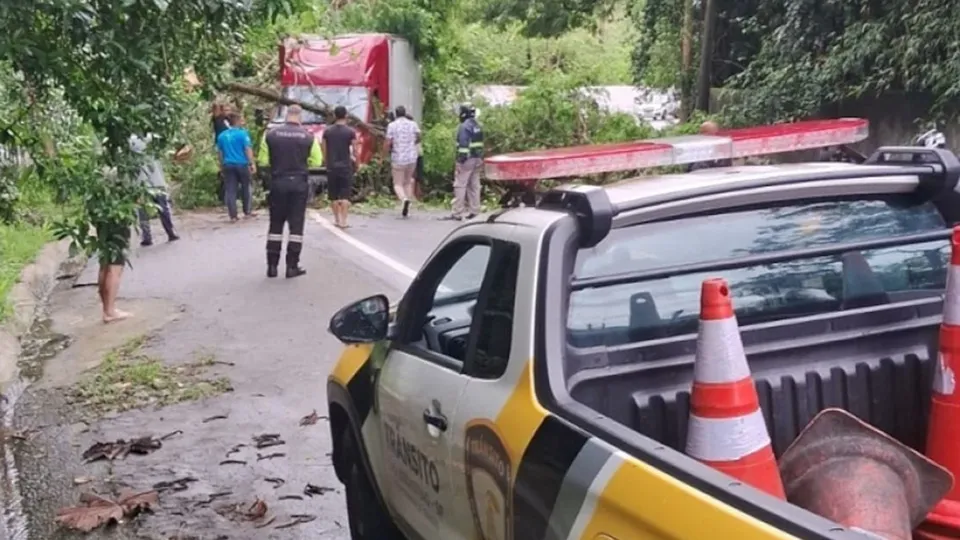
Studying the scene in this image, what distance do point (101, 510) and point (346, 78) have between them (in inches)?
697

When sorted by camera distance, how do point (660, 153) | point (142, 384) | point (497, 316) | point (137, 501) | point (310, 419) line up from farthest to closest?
point (142, 384)
point (310, 419)
point (137, 501)
point (660, 153)
point (497, 316)

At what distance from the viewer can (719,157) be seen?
4.43m

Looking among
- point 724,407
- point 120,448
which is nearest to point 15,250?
point 120,448

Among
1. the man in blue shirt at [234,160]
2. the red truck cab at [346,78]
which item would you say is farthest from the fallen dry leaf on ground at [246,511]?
the red truck cab at [346,78]

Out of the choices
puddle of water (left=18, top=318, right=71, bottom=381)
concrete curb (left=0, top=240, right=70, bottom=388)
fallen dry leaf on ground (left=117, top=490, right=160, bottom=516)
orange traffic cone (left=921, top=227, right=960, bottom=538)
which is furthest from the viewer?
concrete curb (left=0, top=240, right=70, bottom=388)

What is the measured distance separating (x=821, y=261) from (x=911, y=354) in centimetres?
39

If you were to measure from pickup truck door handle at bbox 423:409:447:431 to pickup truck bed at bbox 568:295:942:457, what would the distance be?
639mm

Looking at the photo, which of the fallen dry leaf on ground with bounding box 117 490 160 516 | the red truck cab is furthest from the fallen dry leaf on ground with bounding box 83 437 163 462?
Result: the red truck cab

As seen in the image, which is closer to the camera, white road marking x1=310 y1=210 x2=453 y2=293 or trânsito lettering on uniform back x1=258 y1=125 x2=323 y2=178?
trânsito lettering on uniform back x1=258 y1=125 x2=323 y2=178

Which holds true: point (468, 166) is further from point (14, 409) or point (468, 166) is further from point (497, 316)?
point (497, 316)

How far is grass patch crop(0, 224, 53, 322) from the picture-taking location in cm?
1293

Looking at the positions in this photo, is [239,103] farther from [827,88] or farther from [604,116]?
[827,88]

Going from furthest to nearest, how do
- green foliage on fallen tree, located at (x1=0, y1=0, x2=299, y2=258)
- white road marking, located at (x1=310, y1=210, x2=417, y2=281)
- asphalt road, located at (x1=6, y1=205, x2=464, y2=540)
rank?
white road marking, located at (x1=310, y1=210, x2=417, y2=281)
asphalt road, located at (x1=6, y1=205, x2=464, y2=540)
green foliage on fallen tree, located at (x1=0, y1=0, x2=299, y2=258)

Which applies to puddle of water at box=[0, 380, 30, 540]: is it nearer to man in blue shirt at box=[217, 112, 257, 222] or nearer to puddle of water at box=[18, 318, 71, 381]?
puddle of water at box=[18, 318, 71, 381]
